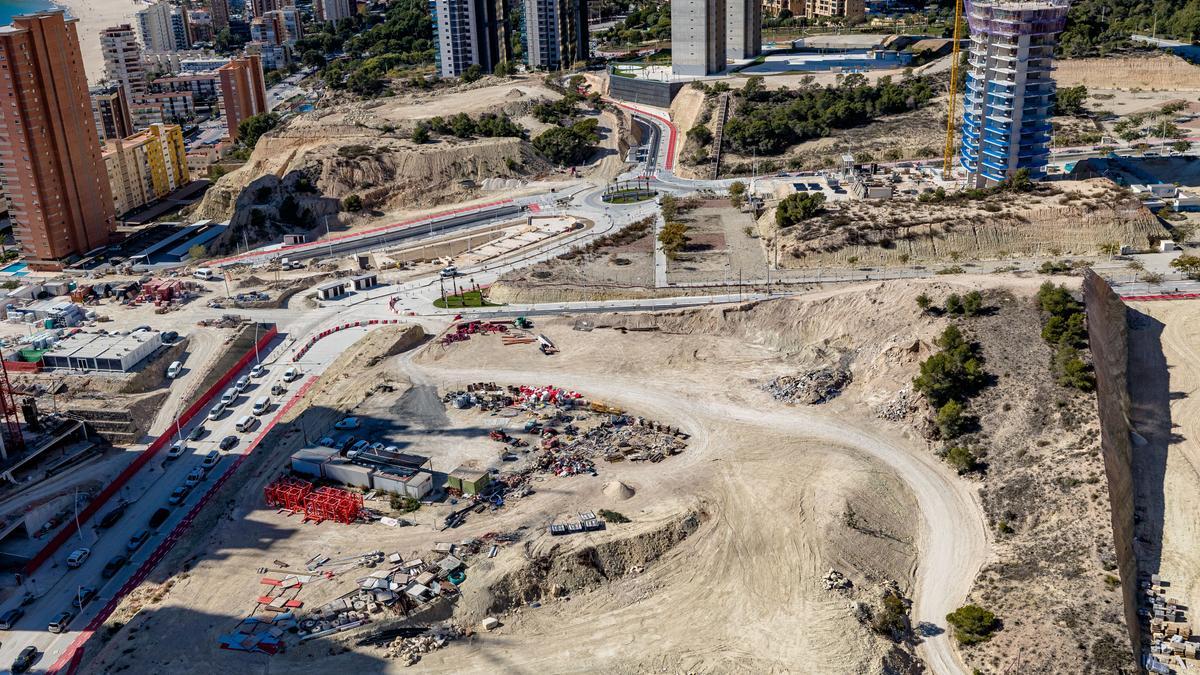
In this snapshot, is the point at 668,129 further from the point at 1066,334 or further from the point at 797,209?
the point at 1066,334

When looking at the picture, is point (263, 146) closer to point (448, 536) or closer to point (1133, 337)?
point (448, 536)

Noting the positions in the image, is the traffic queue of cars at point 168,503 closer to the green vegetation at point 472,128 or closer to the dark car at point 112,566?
the dark car at point 112,566

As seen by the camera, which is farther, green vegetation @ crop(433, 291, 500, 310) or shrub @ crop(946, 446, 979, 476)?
green vegetation @ crop(433, 291, 500, 310)

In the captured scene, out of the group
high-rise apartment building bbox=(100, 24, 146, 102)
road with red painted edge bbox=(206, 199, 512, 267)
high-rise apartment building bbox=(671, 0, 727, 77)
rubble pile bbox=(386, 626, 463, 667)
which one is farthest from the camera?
high-rise apartment building bbox=(100, 24, 146, 102)

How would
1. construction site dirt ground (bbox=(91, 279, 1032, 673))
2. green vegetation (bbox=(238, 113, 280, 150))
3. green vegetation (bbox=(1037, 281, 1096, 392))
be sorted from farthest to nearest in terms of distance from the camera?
green vegetation (bbox=(238, 113, 280, 150))
green vegetation (bbox=(1037, 281, 1096, 392))
construction site dirt ground (bbox=(91, 279, 1032, 673))

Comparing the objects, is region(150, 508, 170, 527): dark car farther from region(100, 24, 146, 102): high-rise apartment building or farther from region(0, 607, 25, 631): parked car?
region(100, 24, 146, 102): high-rise apartment building

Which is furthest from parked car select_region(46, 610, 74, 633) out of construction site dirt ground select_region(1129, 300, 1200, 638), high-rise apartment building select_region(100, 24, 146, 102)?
high-rise apartment building select_region(100, 24, 146, 102)

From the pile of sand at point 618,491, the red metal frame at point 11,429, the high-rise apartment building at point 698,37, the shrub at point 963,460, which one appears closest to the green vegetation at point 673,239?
the pile of sand at point 618,491
